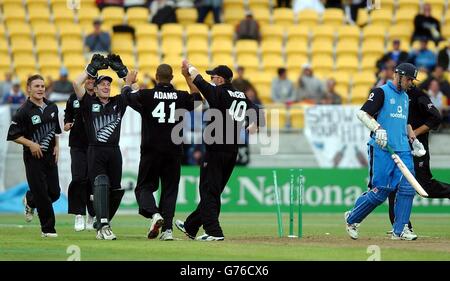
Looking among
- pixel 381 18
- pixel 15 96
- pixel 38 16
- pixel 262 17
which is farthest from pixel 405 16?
pixel 15 96

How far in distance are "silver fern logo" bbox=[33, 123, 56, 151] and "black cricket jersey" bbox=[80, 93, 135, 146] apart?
89cm

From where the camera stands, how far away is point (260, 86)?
29.9 meters

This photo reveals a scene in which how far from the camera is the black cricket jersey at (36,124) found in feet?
58.6

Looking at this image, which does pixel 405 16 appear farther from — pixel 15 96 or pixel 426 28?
pixel 15 96

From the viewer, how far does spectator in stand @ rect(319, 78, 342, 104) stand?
1131 inches

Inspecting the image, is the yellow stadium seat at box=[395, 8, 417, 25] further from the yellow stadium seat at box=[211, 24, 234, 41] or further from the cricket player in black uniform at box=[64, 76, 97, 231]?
the cricket player in black uniform at box=[64, 76, 97, 231]

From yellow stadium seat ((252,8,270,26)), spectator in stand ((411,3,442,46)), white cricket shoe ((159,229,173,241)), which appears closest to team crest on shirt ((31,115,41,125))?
white cricket shoe ((159,229,173,241))

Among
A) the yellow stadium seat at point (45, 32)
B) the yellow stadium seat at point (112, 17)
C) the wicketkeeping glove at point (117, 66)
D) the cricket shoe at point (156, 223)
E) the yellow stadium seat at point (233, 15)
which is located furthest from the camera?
the yellow stadium seat at point (233, 15)

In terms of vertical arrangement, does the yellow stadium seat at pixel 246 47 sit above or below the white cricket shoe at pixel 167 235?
Answer: above

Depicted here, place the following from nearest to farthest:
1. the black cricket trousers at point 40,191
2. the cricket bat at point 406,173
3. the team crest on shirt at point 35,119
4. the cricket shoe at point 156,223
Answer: the cricket bat at point 406,173 → the cricket shoe at point 156,223 → the black cricket trousers at point 40,191 → the team crest on shirt at point 35,119

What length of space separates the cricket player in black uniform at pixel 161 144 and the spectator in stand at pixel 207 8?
15.0 metres

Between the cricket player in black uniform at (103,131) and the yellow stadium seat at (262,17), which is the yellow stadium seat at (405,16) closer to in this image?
the yellow stadium seat at (262,17)

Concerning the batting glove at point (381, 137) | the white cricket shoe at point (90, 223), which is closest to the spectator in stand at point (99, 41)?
the white cricket shoe at point (90, 223)
